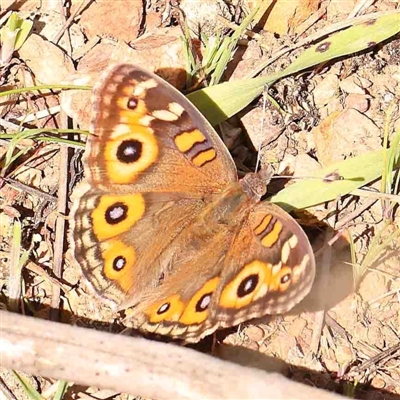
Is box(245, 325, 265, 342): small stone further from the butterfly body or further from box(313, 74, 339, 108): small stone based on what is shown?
box(313, 74, 339, 108): small stone

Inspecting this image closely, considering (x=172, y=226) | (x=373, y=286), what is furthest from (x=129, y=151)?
(x=373, y=286)

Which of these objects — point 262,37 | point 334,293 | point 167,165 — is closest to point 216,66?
point 262,37

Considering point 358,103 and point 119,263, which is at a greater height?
point 358,103

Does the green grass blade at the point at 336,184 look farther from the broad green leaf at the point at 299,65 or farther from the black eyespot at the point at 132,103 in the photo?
the black eyespot at the point at 132,103

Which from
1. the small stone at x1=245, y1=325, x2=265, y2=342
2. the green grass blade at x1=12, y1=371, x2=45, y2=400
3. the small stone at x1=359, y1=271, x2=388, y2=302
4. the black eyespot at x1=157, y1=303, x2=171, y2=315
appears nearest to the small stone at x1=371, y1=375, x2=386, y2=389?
the small stone at x1=359, y1=271, x2=388, y2=302

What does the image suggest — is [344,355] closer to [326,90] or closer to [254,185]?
[254,185]

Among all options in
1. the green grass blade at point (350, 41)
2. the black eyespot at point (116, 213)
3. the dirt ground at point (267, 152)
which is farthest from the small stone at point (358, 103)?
the black eyespot at point (116, 213)
